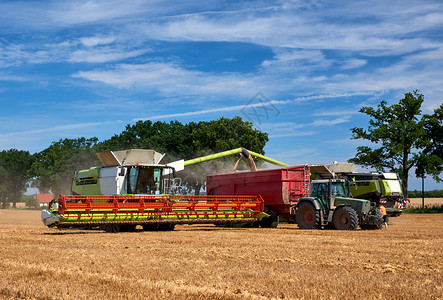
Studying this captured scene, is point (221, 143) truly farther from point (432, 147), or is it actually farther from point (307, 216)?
point (307, 216)

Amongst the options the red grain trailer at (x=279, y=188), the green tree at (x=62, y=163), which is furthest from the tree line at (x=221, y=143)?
the red grain trailer at (x=279, y=188)

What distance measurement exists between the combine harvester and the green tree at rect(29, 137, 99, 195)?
44.3 m

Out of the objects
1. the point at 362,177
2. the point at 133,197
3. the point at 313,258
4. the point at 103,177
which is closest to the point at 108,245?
the point at 313,258

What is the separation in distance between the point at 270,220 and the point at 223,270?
12.7m

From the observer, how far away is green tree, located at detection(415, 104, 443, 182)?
41406 millimetres

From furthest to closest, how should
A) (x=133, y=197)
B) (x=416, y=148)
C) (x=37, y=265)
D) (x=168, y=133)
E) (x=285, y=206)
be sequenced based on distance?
(x=168, y=133) → (x=416, y=148) → (x=285, y=206) → (x=133, y=197) → (x=37, y=265)

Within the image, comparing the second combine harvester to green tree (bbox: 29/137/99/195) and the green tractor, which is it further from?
green tree (bbox: 29/137/99/195)

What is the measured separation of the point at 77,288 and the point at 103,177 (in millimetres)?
14308

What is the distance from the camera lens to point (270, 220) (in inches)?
821

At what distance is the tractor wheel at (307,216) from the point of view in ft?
59.9

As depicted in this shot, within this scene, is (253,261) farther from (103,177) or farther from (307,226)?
(103,177)

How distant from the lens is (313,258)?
32.0 feet

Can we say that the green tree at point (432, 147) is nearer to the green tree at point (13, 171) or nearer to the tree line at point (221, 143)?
the tree line at point (221, 143)

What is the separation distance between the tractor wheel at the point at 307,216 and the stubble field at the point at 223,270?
541 centimetres
